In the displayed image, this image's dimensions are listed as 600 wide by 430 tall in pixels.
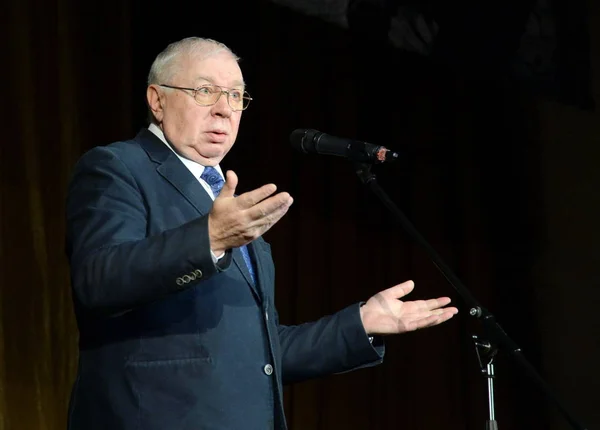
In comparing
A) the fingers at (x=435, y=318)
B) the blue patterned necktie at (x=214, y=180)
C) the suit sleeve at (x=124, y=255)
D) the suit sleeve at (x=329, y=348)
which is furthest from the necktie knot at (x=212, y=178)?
the fingers at (x=435, y=318)

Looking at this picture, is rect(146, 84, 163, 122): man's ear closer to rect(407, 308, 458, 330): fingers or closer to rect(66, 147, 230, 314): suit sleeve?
rect(66, 147, 230, 314): suit sleeve

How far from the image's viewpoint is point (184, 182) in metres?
2.00

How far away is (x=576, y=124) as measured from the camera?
5285 mm

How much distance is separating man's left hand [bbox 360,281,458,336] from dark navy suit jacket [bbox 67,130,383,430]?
27 cm

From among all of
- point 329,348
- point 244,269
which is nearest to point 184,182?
point 244,269

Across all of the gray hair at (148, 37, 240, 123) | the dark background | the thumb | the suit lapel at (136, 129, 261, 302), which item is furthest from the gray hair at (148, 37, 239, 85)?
the dark background

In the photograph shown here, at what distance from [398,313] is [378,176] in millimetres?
2919

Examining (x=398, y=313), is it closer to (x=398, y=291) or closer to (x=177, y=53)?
(x=398, y=291)

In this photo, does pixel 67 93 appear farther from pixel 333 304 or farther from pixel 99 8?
pixel 333 304

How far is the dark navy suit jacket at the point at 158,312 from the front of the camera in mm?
1674

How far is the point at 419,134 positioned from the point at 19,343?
2564mm

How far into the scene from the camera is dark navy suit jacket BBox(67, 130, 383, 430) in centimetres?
167

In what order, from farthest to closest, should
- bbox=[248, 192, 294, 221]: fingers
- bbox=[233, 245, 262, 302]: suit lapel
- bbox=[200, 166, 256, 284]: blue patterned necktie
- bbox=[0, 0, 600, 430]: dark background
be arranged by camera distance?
bbox=[0, 0, 600, 430]: dark background, bbox=[200, 166, 256, 284]: blue patterned necktie, bbox=[233, 245, 262, 302]: suit lapel, bbox=[248, 192, 294, 221]: fingers

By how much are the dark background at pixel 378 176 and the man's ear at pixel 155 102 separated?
135 centimetres
